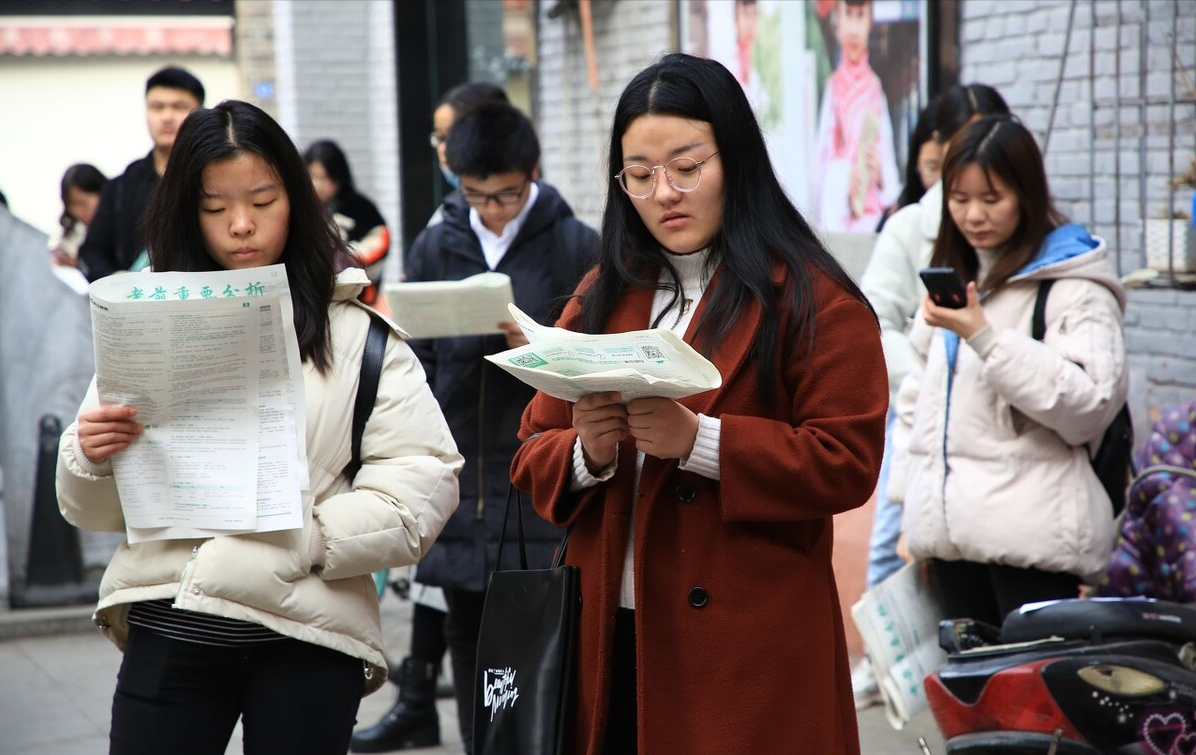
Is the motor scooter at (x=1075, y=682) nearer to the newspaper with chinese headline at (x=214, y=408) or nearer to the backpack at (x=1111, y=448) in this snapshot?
the backpack at (x=1111, y=448)

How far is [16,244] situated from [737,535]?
18.0 ft

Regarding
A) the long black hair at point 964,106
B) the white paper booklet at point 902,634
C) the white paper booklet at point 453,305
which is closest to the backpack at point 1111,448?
the white paper booklet at point 902,634

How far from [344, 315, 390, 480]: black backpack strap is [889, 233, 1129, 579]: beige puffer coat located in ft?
5.16

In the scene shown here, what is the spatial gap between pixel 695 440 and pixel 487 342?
2055 mm

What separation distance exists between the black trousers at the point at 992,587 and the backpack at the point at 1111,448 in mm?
268

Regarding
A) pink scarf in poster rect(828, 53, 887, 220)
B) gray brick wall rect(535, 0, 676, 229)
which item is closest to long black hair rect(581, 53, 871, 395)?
pink scarf in poster rect(828, 53, 887, 220)

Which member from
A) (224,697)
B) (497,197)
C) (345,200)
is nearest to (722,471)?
(224,697)

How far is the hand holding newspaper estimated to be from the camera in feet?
7.07

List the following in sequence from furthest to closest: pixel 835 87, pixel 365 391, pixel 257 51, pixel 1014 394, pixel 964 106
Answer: pixel 257 51, pixel 835 87, pixel 964 106, pixel 1014 394, pixel 365 391

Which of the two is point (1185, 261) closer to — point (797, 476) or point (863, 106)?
point (863, 106)

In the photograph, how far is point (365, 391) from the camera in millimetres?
2859

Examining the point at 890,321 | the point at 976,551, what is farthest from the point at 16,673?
the point at 976,551

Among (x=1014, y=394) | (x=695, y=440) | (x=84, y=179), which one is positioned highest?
(x=84, y=179)

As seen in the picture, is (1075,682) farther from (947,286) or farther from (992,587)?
(947,286)
